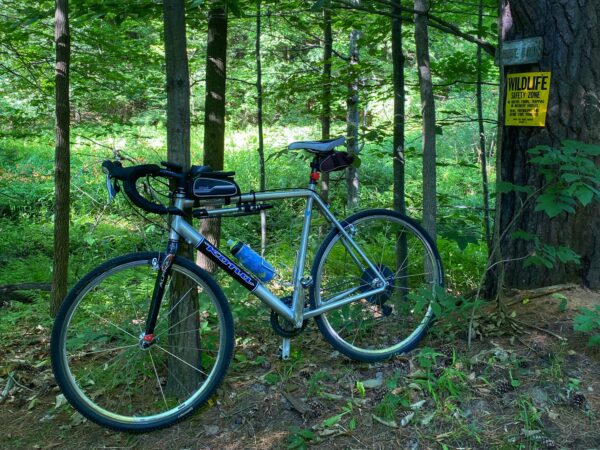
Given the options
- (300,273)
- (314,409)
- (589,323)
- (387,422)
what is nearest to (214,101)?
(300,273)

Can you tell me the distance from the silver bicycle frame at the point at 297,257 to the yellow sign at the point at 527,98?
1.33m

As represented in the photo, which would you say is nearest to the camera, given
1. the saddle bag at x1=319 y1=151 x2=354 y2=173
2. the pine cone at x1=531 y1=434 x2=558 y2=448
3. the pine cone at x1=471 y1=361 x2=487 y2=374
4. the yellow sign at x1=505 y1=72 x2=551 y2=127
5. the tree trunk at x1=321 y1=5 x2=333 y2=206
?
the pine cone at x1=531 y1=434 x2=558 y2=448

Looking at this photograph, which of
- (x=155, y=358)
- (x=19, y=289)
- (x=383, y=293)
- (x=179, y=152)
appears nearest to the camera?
(x=179, y=152)

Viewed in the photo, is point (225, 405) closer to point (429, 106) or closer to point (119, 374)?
point (119, 374)

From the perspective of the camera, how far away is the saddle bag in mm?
3080

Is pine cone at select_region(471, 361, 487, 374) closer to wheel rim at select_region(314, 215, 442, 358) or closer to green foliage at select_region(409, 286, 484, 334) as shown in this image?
green foliage at select_region(409, 286, 484, 334)

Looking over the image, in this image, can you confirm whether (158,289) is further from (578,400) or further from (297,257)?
(578,400)

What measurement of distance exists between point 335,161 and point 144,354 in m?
1.55

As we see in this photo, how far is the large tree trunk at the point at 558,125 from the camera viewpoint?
3.17 metres

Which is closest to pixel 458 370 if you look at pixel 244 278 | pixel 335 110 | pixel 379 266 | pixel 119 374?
pixel 379 266

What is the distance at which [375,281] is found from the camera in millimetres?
3281

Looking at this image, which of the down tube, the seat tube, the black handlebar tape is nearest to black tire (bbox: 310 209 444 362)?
the seat tube

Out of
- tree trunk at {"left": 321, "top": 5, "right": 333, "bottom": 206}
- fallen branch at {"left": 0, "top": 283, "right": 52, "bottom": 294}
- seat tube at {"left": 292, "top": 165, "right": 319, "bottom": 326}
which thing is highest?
tree trunk at {"left": 321, "top": 5, "right": 333, "bottom": 206}

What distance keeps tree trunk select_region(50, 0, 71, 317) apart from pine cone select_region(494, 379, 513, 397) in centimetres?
391
